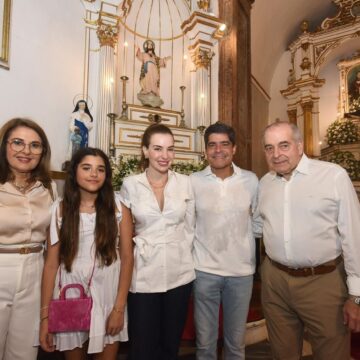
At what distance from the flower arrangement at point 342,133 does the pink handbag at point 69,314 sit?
28.6 feet

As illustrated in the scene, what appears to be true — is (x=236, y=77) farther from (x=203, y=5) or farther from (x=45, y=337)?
(x=45, y=337)

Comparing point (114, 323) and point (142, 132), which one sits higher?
point (142, 132)

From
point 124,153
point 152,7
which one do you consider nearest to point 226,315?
point 124,153

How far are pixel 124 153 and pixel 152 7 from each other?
3087mm

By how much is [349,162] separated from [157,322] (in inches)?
304

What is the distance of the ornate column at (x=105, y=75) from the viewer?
5004 millimetres

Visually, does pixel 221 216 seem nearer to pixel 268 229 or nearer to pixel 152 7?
pixel 268 229

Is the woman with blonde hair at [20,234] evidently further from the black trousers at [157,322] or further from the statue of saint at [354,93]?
the statue of saint at [354,93]

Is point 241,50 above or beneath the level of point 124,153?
above

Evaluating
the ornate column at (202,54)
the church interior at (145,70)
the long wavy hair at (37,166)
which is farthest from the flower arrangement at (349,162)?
the long wavy hair at (37,166)

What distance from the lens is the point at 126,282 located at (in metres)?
1.71

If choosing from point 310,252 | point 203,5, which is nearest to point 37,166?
point 310,252

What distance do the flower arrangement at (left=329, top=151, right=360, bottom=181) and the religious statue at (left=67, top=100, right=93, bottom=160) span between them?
631 centimetres

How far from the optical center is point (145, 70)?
5.55 meters
